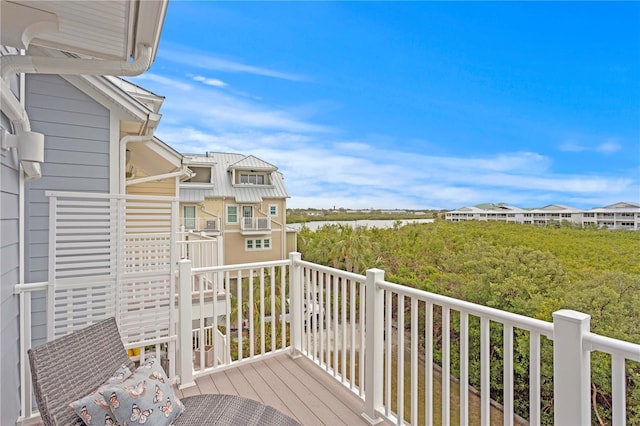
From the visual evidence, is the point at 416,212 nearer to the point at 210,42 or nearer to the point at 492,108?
the point at 492,108

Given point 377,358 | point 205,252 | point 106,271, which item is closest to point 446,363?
point 377,358

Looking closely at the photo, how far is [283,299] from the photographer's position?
151 inches

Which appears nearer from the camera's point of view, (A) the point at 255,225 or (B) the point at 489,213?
(B) the point at 489,213

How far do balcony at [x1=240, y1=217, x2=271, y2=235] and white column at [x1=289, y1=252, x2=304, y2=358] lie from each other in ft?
46.0

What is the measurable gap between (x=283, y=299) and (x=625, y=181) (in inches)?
337

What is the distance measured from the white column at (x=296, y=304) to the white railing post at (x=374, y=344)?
121 cm

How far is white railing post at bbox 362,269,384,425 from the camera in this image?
2547 mm

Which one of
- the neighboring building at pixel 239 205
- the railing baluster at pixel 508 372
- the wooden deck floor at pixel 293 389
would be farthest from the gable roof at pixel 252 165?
the railing baluster at pixel 508 372

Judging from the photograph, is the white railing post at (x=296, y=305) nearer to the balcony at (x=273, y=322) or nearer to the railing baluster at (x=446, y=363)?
the balcony at (x=273, y=322)

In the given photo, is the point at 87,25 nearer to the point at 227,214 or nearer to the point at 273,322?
the point at 273,322

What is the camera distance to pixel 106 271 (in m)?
3.02

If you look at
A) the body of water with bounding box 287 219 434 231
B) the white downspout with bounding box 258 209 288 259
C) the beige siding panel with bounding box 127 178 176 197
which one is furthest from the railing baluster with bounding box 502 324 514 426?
the white downspout with bounding box 258 209 288 259

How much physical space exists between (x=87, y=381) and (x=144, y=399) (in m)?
0.40

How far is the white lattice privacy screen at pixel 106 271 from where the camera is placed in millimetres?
2789
